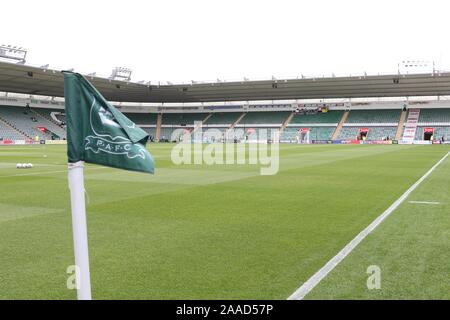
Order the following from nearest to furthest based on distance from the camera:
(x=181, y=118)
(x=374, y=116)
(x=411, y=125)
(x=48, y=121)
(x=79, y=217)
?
(x=79, y=217) < (x=411, y=125) < (x=48, y=121) < (x=374, y=116) < (x=181, y=118)

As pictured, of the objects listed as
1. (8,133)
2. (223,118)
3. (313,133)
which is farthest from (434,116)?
(8,133)

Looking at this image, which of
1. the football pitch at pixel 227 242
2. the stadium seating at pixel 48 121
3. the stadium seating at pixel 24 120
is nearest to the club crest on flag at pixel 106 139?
the football pitch at pixel 227 242

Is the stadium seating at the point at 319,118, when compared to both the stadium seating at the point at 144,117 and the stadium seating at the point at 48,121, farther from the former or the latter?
the stadium seating at the point at 48,121

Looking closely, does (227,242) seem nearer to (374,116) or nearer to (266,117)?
(374,116)

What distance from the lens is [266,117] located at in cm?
8094

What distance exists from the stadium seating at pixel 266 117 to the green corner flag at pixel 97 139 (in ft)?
249

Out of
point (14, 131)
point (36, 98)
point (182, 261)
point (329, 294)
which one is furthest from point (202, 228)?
point (36, 98)

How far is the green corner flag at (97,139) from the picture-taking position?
10.9ft

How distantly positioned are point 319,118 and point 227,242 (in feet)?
239

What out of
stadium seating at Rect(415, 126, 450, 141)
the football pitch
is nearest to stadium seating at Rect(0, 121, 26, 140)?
the football pitch

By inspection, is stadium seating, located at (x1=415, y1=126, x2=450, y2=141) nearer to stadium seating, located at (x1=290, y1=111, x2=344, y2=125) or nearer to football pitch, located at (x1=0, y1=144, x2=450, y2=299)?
stadium seating, located at (x1=290, y1=111, x2=344, y2=125)
